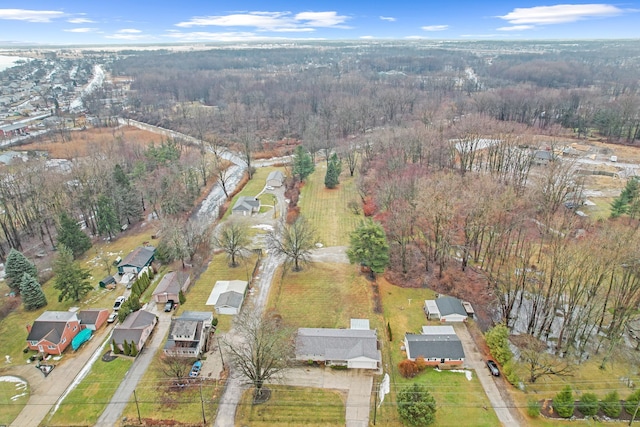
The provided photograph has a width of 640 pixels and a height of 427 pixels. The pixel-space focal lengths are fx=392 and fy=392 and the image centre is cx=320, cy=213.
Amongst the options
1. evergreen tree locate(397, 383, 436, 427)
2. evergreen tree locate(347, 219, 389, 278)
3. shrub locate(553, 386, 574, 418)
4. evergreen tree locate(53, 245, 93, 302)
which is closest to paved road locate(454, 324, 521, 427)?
shrub locate(553, 386, 574, 418)

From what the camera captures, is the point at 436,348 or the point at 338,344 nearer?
the point at 436,348

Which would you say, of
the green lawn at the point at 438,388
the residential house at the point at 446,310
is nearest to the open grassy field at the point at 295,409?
the green lawn at the point at 438,388

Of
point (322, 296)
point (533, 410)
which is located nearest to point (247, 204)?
point (322, 296)

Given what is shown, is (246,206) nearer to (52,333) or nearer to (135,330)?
(135,330)

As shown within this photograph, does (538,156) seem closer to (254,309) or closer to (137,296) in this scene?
(254,309)

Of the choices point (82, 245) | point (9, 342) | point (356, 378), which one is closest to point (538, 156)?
point (356, 378)

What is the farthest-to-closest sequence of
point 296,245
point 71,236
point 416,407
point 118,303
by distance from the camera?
point 71,236, point 296,245, point 118,303, point 416,407
